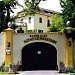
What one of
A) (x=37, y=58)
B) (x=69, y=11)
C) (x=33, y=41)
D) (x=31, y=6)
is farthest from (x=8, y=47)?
(x=31, y=6)

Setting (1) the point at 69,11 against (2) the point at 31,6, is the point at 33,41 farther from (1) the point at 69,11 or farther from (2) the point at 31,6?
(2) the point at 31,6

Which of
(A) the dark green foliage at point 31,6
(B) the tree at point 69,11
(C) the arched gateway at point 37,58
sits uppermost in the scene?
(A) the dark green foliage at point 31,6

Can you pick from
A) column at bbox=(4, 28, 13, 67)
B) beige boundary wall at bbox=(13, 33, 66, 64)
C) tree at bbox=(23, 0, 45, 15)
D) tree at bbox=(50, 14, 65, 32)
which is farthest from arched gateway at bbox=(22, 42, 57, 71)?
tree at bbox=(23, 0, 45, 15)

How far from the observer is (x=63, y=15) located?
34312mm

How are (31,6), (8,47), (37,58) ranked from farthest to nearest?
(31,6)
(37,58)
(8,47)

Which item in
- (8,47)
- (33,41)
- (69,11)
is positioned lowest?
(8,47)

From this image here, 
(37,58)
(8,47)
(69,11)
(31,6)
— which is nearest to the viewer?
(8,47)

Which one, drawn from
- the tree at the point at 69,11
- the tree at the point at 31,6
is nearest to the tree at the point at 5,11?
the tree at the point at 31,6

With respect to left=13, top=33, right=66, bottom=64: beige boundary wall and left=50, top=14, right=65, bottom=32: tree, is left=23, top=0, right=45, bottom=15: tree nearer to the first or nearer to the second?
left=50, top=14, right=65, bottom=32: tree

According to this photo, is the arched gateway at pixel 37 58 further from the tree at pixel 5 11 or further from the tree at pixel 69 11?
the tree at pixel 5 11

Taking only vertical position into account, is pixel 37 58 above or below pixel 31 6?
below

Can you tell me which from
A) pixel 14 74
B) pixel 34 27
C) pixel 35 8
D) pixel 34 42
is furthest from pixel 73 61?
pixel 34 27

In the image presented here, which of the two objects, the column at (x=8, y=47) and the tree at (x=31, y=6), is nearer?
the column at (x=8, y=47)

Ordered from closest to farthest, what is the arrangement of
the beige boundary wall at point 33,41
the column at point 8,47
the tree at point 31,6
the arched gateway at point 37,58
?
the column at point 8,47 → the beige boundary wall at point 33,41 → the arched gateway at point 37,58 → the tree at point 31,6
